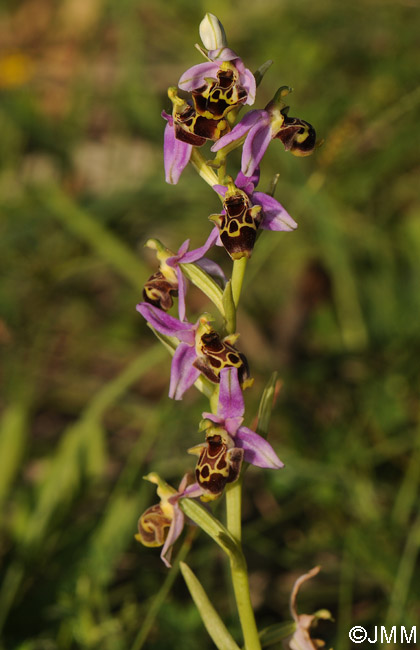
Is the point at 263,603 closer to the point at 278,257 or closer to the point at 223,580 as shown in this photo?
the point at 223,580

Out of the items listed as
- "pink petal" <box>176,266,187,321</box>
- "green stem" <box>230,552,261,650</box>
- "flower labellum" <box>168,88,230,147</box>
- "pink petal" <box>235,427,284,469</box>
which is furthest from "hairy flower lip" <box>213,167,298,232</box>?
"green stem" <box>230,552,261,650</box>

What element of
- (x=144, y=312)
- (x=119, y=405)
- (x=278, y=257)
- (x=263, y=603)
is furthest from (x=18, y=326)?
(x=144, y=312)

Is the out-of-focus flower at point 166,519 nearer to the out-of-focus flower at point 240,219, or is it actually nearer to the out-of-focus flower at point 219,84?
the out-of-focus flower at point 240,219

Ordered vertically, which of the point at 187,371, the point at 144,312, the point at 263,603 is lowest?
the point at 263,603

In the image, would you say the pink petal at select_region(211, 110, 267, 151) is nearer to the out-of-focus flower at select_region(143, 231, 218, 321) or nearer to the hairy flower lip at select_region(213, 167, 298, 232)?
the hairy flower lip at select_region(213, 167, 298, 232)

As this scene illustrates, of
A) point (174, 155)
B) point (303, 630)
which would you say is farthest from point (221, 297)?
point (303, 630)

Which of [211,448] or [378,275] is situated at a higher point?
[378,275]
